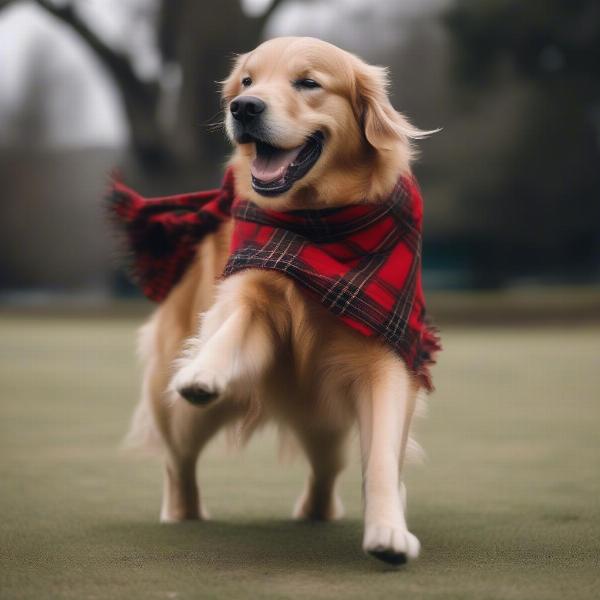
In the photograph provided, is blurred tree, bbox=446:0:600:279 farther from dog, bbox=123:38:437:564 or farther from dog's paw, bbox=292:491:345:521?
dog, bbox=123:38:437:564

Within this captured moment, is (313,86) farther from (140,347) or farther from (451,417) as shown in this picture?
(451,417)

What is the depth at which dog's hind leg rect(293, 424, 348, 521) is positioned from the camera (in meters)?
3.37

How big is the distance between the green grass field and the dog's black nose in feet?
3.87

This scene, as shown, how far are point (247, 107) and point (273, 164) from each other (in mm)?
183

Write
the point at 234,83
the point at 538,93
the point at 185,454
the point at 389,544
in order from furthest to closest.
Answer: the point at 538,93
the point at 185,454
the point at 234,83
the point at 389,544

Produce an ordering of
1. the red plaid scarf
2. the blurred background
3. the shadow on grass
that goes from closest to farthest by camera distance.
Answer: the shadow on grass
the red plaid scarf
the blurred background

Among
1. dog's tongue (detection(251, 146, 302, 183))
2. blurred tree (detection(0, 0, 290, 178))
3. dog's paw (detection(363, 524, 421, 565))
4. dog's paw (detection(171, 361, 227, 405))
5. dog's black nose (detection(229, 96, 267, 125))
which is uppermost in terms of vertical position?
blurred tree (detection(0, 0, 290, 178))

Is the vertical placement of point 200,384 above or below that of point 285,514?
above

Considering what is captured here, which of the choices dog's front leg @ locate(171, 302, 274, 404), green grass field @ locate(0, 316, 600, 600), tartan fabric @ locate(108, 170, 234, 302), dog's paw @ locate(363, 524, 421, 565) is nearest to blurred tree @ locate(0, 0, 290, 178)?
green grass field @ locate(0, 316, 600, 600)

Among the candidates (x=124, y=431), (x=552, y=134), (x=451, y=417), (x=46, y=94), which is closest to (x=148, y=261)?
(x=124, y=431)

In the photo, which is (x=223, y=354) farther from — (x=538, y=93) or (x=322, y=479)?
(x=538, y=93)

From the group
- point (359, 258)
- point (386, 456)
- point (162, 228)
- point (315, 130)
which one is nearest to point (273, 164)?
point (315, 130)

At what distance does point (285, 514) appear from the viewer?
3514 mm

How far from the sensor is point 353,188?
295cm
